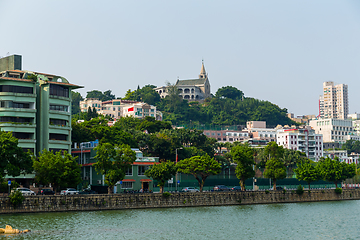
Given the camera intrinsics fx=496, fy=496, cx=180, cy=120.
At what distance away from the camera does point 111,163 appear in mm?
83500

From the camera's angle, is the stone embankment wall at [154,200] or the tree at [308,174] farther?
the tree at [308,174]

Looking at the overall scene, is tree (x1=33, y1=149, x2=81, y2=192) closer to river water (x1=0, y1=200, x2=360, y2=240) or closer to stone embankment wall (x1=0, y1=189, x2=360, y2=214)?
stone embankment wall (x1=0, y1=189, x2=360, y2=214)

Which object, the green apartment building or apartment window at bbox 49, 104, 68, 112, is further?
apartment window at bbox 49, 104, 68, 112

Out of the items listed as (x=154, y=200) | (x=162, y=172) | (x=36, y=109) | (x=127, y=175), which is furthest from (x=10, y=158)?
(x=127, y=175)

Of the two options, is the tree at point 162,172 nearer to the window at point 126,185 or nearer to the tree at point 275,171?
the window at point 126,185

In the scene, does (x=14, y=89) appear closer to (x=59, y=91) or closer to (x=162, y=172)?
(x=59, y=91)

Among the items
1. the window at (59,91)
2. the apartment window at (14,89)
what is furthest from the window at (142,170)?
the apartment window at (14,89)

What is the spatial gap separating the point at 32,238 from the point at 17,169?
23.3m

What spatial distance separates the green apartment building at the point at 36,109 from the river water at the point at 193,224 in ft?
90.7

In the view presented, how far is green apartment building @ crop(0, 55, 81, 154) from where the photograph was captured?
95.3 m

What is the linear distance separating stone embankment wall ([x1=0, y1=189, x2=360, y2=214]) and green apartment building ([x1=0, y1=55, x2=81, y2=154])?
24234 millimetres

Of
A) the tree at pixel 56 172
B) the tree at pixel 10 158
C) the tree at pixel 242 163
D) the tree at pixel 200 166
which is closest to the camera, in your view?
the tree at pixel 10 158

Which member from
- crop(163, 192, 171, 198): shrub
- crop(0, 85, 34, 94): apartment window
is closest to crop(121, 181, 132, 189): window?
crop(163, 192, 171, 198): shrub

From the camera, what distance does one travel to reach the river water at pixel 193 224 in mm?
58188
